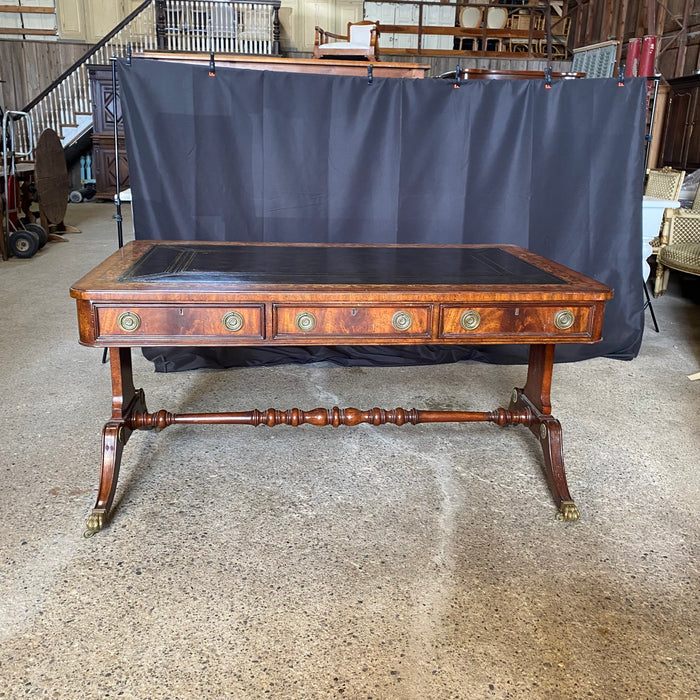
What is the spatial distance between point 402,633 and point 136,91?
2.60 meters

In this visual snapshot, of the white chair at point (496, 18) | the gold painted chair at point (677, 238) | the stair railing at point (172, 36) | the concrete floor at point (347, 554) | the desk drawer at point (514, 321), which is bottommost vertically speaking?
the concrete floor at point (347, 554)

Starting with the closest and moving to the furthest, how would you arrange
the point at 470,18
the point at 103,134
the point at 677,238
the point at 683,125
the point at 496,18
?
1. the point at 677,238
2. the point at 683,125
3. the point at 103,134
4. the point at 496,18
5. the point at 470,18

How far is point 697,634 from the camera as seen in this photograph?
164cm

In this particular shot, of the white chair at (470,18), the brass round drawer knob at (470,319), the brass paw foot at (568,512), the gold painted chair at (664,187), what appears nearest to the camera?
the brass round drawer knob at (470,319)

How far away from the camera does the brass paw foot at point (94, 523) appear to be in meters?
1.98

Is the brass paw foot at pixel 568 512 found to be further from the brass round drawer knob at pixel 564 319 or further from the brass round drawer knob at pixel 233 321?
the brass round drawer knob at pixel 233 321

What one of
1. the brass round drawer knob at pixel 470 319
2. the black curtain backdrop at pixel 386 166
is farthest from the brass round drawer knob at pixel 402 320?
the black curtain backdrop at pixel 386 166

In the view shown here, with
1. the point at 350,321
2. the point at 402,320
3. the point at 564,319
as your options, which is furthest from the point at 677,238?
the point at 350,321

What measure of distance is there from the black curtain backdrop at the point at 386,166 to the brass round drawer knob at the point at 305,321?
1.59 metres

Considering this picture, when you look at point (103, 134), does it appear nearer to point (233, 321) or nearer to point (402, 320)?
point (233, 321)

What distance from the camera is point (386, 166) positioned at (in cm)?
338

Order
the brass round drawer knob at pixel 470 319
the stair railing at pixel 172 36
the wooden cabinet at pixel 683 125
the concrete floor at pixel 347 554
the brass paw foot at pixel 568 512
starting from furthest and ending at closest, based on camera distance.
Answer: the stair railing at pixel 172 36
the wooden cabinet at pixel 683 125
the brass paw foot at pixel 568 512
the brass round drawer knob at pixel 470 319
the concrete floor at pixel 347 554

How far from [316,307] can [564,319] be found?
2.43 feet

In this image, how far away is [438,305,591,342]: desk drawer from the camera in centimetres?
195
